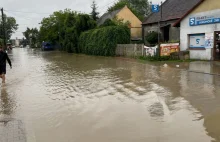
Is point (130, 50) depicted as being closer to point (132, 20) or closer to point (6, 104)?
point (6, 104)

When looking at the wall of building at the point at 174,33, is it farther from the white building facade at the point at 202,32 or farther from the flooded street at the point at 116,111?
the flooded street at the point at 116,111

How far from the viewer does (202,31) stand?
22.3m

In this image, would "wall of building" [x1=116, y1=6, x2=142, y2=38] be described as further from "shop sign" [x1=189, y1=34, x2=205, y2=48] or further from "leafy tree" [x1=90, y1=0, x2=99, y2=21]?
"shop sign" [x1=189, y1=34, x2=205, y2=48]

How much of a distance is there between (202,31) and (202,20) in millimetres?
883

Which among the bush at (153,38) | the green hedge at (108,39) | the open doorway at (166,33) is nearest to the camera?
the green hedge at (108,39)

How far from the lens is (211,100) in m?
9.07

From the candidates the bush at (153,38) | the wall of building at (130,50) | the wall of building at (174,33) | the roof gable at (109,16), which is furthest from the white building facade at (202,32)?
the roof gable at (109,16)

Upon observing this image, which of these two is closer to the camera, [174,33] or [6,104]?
[6,104]

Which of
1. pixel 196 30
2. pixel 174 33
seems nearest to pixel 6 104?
pixel 196 30

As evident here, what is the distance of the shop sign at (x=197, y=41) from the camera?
22656 millimetres

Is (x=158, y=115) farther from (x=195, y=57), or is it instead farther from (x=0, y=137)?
(x=195, y=57)

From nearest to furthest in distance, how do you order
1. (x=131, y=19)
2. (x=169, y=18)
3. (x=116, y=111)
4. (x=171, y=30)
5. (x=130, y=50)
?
(x=116, y=111) < (x=130, y=50) < (x=169, y=18) < (x=171, y=30) < (x=131, y=19)

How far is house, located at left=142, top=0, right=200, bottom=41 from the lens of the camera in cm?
3291

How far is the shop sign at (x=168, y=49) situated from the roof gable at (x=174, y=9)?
8.48 meters
